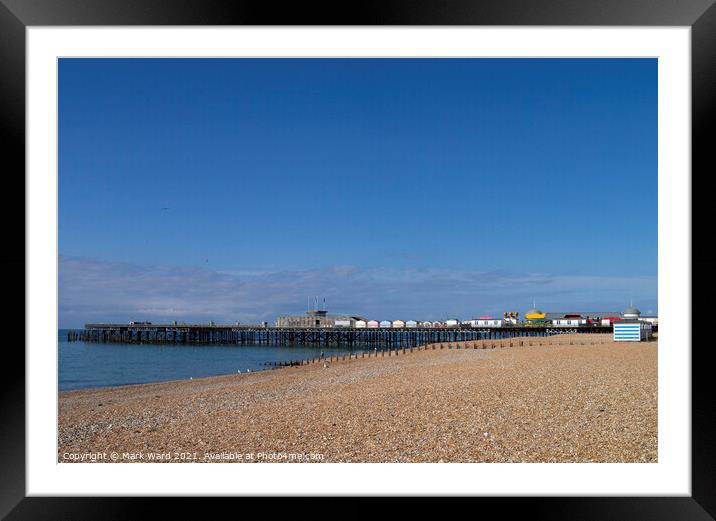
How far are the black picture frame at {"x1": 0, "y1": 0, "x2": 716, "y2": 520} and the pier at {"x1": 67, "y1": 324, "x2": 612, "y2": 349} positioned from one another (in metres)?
35.4

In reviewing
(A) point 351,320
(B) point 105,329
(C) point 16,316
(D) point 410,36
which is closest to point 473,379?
(D) point 410,36

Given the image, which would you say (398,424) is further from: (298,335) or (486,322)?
(486,322)

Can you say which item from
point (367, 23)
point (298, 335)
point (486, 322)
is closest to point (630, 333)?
point (367, 23)

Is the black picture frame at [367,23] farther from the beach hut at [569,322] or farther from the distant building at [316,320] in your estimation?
the distant building at [316,320]

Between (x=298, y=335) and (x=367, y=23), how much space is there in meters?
42.4

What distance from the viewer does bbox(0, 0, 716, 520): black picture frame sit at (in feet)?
8.71

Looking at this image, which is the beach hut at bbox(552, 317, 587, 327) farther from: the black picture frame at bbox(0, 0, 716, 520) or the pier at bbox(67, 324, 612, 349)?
the black picture frame at bbox(0, 0, 716, 520)

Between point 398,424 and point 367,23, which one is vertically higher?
point 367,23

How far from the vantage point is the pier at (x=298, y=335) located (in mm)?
39531

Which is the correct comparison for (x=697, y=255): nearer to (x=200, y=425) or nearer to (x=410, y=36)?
(x=410, y=36)

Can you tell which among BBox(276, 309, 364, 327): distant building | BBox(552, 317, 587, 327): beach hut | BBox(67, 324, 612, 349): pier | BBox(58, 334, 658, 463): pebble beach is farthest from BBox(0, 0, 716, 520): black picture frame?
BBox(276, 309, 364, 327): distant building

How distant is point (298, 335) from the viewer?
44.1 metres

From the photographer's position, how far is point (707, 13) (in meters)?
2.76

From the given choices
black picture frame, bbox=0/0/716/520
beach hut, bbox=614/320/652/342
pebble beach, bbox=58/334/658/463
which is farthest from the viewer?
beach hut, bbox=614/320/652/342
